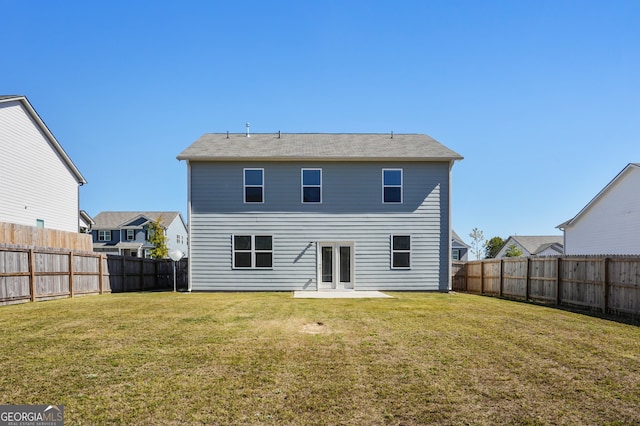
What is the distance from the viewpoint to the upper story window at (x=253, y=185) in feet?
50.5

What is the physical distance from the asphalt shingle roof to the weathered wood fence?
5379 mm

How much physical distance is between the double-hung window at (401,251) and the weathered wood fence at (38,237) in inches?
477

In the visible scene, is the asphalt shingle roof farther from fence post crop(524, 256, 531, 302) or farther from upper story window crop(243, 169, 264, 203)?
fence post crop(524, 256, 531, 302)

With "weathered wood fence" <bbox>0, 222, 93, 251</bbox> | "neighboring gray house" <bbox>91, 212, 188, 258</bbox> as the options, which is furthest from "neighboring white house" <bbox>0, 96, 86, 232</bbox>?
"neighboring gray house" <bbox>91, 212, 188, 258</bbox>

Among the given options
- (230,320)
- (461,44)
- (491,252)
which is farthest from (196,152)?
(491,252)

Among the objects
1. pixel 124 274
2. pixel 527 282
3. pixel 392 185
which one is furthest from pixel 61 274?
pixel 527 282

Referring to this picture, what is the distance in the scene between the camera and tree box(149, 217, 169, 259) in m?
39.5

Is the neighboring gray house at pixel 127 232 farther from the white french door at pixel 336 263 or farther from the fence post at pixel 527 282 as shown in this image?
the fence post at pixel 527 282

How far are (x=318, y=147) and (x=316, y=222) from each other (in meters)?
3.26

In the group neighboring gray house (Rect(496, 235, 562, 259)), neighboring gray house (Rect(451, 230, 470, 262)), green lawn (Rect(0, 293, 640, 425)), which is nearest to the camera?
green lawn (Rect(0, 293, 640, 425))

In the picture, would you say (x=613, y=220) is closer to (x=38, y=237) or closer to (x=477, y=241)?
(x=38, y=237)

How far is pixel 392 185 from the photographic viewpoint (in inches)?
614

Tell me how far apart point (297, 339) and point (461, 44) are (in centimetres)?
1042

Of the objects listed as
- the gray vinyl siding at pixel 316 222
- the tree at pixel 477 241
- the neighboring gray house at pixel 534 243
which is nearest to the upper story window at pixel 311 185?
the gray vinyl siding at pixel 316 222
